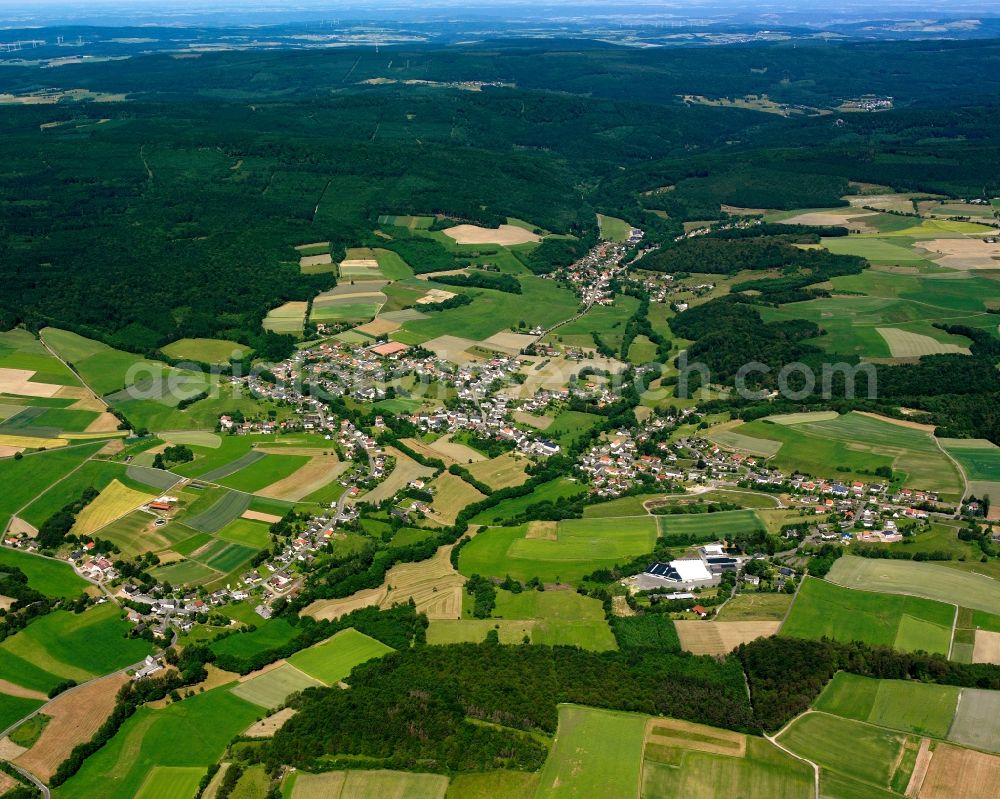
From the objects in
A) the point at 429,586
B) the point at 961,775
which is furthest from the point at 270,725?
the point at 961,775

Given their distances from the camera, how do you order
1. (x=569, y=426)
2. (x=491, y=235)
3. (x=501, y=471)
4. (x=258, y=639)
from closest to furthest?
(x=258, y=639)
(x=501, y=471)
(x=569, y=426)
(x=491, y=235)

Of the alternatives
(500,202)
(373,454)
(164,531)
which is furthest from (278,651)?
(500,202)

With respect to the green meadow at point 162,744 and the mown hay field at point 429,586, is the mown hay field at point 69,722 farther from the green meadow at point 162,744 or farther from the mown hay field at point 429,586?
the mown hay field at point 429,586

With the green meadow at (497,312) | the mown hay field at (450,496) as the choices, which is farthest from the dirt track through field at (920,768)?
the green meadow at (497,312)

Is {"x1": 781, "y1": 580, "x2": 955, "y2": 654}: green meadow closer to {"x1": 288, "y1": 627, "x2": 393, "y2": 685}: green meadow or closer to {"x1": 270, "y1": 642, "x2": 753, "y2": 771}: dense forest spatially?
Answer: {"x1": 270, "y1": 642, "x2": 753, "y2": 771}: dense forest

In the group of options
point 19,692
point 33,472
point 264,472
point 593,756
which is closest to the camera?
point 593,756

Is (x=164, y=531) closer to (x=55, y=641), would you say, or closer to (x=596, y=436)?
(x=55, y=641)

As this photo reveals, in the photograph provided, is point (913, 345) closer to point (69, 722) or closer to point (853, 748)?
point (853, 748)

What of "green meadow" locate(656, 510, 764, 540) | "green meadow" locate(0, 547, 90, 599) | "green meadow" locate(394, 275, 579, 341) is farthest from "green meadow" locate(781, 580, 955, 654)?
"green meadow" locate(394, 275, 579, 341)

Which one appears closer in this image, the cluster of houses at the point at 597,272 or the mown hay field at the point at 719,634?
the mown hay field at the point at 719,634

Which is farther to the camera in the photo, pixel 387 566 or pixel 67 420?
pixel 67 420

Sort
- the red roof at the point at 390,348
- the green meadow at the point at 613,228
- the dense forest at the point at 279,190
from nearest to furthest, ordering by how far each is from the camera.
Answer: the red roof at the point at 390,348
the dense forest at the point at 279,190
the green meadow at the point at 613,228
